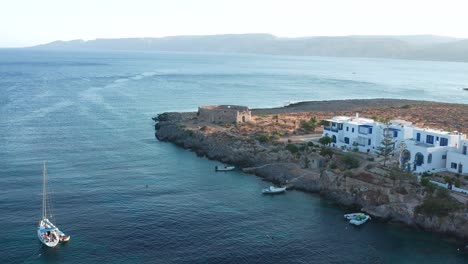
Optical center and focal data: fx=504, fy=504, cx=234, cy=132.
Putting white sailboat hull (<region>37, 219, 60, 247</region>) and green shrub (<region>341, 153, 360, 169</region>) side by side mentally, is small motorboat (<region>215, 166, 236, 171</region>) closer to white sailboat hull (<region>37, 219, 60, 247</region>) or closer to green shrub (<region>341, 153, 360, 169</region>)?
Answer: green shrub (<region>341, 153, 360, 169</region>)

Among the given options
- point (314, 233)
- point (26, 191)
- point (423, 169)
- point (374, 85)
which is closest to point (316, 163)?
point (423, 169)

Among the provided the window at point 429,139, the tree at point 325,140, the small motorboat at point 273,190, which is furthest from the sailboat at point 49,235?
the window at point 429,139

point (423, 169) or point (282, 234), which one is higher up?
point (423, 169)

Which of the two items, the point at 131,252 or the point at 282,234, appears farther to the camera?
the point at 282,234

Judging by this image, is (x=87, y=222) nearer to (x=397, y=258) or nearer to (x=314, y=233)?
(x=314, y=233)

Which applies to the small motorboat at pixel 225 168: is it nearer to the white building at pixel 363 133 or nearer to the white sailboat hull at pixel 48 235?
the white building at pixel 363 133

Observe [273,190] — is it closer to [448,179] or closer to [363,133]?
[363,133]
